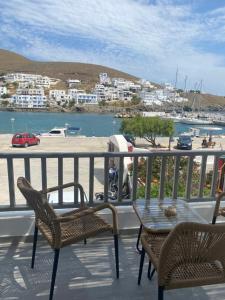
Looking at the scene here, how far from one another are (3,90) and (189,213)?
110m

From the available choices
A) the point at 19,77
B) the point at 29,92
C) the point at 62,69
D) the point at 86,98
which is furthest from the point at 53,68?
the point at 86,98

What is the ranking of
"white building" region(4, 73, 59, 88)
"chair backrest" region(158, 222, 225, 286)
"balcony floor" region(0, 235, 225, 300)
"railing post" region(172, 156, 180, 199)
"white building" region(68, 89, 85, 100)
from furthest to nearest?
"white building" region(4, 73, 59, 88) < "white building" region(68, 89, 85, 100) < "railing post" region(172, 156, 180, 199) < "balcony floor" region(0, 235, 225, 300) < "chair backrest" region(158, 222, 225, 286)

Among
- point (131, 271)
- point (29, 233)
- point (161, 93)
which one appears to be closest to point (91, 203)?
point (29, 233)

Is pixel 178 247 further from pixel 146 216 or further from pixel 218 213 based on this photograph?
pixel 218 213

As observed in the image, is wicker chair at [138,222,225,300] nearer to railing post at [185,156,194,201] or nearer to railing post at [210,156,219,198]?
railing post at [185,156,194,201]

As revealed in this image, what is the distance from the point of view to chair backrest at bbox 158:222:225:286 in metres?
1.39

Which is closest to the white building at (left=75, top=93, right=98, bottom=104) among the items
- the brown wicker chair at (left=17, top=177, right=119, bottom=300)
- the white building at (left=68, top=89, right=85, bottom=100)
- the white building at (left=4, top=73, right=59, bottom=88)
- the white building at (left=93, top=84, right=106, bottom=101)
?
the white building at (left=68, top=89, right=85, bottom=100)

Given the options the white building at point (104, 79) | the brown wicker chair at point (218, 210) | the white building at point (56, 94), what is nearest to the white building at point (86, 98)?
the white building at point (56, 94)

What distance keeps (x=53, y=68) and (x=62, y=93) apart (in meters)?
24.9

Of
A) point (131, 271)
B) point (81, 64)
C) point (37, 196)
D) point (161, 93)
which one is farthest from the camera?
point (81, 64)

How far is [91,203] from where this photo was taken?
3.00 meters

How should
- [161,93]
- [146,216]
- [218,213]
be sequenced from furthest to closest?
[161,93] → [218,213] → [146,216]

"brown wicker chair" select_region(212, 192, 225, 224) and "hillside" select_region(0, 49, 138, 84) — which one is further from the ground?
"hillside" select_region(0, 49, 138, 84)

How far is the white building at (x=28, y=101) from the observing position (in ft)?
311
